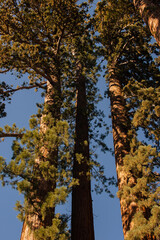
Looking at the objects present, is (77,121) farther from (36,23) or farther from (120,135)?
(36,23)

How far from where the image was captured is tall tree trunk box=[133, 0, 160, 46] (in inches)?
193

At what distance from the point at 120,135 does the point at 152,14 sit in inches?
126

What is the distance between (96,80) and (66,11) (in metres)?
2.63

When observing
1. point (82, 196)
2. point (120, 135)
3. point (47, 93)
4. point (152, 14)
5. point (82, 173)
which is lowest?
point (82, 196)

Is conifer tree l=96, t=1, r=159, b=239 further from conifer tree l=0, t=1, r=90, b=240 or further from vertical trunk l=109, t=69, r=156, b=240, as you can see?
conifer tree l=0, t=1, r=90, b=240

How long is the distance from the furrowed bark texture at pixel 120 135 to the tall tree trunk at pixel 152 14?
2.49m

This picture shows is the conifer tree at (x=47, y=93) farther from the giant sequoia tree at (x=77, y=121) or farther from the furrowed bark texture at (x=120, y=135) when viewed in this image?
the furrowed bark texture at (x=120, y=135)

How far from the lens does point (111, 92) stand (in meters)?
7.48

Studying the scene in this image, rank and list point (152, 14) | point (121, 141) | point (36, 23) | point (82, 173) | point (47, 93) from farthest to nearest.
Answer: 1. point (36, 23)
2. point (47, 93)
3. point (121, 141)
4. point (152, 14)
5. point (82, 173)

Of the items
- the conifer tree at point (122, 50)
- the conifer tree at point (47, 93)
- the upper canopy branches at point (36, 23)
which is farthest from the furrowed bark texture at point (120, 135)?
the upper canopy branches at point (36, 23)

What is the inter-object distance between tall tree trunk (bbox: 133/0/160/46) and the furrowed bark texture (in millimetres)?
2494

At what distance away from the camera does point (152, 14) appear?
5289mm

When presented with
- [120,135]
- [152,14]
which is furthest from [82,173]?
[152,14]

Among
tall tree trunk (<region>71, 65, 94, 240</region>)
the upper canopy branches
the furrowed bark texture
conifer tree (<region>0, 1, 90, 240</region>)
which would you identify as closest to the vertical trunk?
the furrowed bark texture
